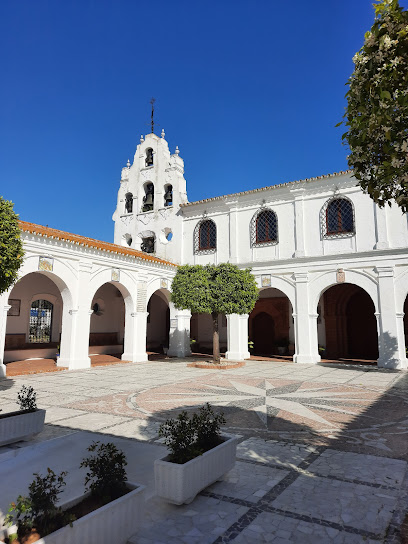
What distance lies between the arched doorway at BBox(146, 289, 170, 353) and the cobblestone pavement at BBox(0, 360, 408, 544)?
10.9 metres

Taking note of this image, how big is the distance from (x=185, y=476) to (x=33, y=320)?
16.0 metres

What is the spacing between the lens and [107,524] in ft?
8.32

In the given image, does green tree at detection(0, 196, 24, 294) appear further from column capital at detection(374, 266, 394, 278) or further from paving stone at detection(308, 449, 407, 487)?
column capital at detection(374, 266, 394, 278)

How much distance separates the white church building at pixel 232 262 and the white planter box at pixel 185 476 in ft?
33.7

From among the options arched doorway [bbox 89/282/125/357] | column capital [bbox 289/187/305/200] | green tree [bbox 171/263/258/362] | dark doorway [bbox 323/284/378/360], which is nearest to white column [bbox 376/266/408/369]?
dark doorway [bbox 323/284/378/360]

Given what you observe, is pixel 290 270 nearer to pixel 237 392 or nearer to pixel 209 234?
pixel 209 234

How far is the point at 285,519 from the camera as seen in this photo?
3.04 meters

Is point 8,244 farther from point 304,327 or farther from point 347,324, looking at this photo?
point 347,324

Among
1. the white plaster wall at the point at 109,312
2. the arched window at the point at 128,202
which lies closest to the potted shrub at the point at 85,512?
the white plaster wall at the point at 109,312

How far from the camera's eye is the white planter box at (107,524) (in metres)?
2.28

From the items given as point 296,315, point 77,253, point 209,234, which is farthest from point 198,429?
point 209,234

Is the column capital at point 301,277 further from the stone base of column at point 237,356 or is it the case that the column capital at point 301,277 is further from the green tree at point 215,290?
the stone base of column at point 237,356

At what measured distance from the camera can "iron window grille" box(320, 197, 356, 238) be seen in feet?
53.7

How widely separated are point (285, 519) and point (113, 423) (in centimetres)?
373
